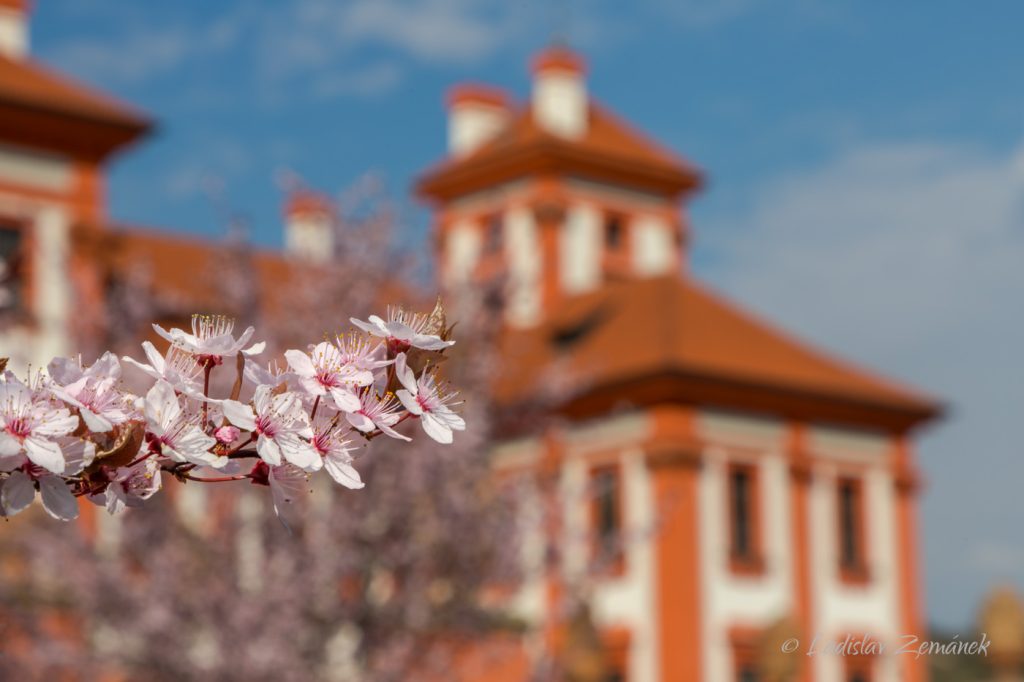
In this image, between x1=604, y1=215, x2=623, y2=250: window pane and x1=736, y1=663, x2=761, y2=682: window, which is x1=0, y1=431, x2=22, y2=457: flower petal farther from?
x1=604, y1=215, x2=623, y2=250: window pane

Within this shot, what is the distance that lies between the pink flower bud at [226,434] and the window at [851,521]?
3133cm

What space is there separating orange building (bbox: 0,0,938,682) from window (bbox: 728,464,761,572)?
4 centimetres

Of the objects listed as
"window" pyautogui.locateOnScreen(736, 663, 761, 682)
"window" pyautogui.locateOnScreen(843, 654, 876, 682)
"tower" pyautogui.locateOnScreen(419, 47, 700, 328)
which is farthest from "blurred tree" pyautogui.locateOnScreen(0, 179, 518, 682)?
"tower" pyautogui.locateOnScreen(419, 47, 700, 328)

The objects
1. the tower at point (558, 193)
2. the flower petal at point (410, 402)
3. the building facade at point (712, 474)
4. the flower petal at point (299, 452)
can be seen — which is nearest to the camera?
the flower petal at point (299, 452)

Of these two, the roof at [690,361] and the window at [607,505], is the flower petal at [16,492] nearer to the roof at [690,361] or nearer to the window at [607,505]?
the roof at [690,361]

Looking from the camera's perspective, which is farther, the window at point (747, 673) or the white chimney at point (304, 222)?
the white chimney at point (304, 222)

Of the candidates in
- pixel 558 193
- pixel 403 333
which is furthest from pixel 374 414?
pixel 558 193

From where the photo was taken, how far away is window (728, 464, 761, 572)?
31266mm

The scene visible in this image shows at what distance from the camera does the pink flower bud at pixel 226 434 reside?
8.35ft

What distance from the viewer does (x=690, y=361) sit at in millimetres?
30969

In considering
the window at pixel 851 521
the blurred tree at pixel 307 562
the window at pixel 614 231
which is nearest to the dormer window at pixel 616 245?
the window at pixel 614 231

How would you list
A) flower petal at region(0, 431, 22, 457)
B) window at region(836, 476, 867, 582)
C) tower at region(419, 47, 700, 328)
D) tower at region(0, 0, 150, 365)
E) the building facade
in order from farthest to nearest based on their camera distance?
tower at region(419, 47, 700, 328)
window at region(836, 476, 867, 582)
the building facade
tower at region(0, 0, 150, 365)
flower petal at region(0, 431, 22, 457)

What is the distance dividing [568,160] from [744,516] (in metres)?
10.5

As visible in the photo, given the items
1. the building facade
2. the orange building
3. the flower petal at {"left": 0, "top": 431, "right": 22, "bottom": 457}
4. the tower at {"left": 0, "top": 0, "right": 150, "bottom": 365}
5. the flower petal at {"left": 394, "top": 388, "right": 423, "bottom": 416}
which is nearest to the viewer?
the flower petal at {"left": 0, "top": 431, "right": 22, "bottom": 457}
